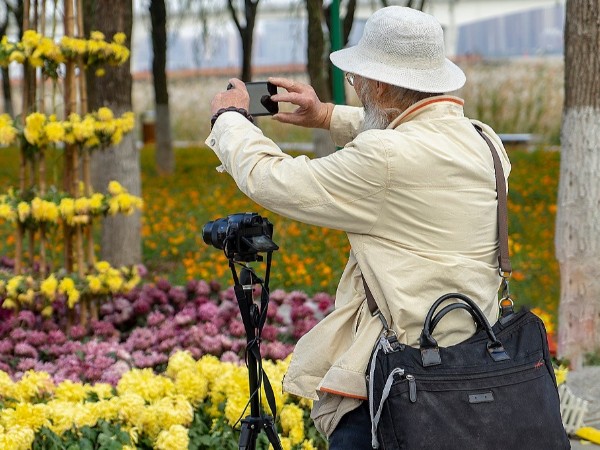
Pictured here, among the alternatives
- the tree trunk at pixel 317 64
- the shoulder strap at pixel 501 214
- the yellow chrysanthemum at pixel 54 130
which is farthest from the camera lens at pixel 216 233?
the tree trunk at pixel 317 64

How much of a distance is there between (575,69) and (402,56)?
10.6 ft

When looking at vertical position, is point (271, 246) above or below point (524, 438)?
above

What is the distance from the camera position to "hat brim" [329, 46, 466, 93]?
2.31 m

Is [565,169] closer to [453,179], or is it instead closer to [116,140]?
[116,140]

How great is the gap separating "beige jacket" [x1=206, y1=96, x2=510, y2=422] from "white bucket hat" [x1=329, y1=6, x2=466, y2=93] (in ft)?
0.20

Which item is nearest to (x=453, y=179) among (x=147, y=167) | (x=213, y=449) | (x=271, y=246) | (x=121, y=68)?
(x=271, y=246)

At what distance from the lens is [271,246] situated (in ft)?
8.00

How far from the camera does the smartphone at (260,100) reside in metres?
2.62

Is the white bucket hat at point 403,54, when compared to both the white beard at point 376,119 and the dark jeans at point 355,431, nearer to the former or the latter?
the white beard at point 376,119

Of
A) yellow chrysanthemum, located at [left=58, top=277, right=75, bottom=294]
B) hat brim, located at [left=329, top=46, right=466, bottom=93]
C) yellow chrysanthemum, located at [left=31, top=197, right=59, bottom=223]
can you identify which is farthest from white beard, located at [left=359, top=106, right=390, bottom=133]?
yellow chrysanthemum, located at [left=58, top=277, right=75, bottom=294]

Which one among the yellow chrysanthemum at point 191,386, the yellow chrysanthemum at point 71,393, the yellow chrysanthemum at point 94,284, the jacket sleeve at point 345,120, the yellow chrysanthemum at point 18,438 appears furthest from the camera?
the yellow chrysanthemum at point 94,284

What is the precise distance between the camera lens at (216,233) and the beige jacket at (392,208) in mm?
183

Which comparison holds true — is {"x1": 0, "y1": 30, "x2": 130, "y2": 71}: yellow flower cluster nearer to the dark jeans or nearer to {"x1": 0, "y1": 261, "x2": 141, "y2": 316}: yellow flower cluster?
{"x1": 0, "y1": 261, "x2": 141, "y2": 316}: yellow flower cluster

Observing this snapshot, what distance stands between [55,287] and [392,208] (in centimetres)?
309
